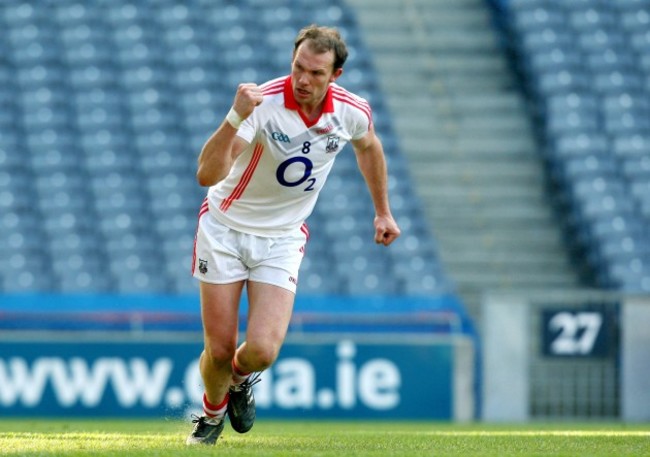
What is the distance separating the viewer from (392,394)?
1316 centimetres

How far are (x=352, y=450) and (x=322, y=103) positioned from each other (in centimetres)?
169

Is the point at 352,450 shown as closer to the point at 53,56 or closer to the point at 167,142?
the point at 167,142

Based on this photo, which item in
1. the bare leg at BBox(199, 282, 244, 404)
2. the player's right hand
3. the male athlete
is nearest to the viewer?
the player's right hand

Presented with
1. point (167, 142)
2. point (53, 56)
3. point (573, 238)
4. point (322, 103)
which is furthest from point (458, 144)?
point (322, 103)

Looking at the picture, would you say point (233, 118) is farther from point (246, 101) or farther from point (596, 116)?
point (596, 116)

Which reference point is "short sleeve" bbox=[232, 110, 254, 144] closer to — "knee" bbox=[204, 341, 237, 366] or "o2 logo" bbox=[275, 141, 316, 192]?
"o2 logo" bbox=[275, 141, 316, 192]

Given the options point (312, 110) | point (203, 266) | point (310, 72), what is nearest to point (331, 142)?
point (312, 110)

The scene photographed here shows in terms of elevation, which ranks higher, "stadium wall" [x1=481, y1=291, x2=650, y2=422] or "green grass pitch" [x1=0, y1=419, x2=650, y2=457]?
"green grass pitch" [x1=0, y1=419, x2=650, y2=457]

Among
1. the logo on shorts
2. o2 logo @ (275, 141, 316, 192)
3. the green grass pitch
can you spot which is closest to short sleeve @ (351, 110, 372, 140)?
o2 logo @ (275, 141, 316, 192)

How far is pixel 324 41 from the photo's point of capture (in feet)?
21.7

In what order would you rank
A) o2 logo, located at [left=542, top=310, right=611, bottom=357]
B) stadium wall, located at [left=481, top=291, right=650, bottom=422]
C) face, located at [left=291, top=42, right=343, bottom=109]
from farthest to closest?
o2 logo, located at [left=542, top=310, right=611, bottom=357] → stadium wall, located at [left=481, top=291, right=650, bottom=422] → face, located at [left=291, top=42, right=343, bottom=109]

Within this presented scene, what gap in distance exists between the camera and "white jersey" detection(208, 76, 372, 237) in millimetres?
6773

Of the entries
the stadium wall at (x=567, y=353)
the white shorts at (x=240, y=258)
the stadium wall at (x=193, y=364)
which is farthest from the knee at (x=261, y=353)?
the stadium wall at (x=567, y=353)

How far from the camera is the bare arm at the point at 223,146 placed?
21.1ft
